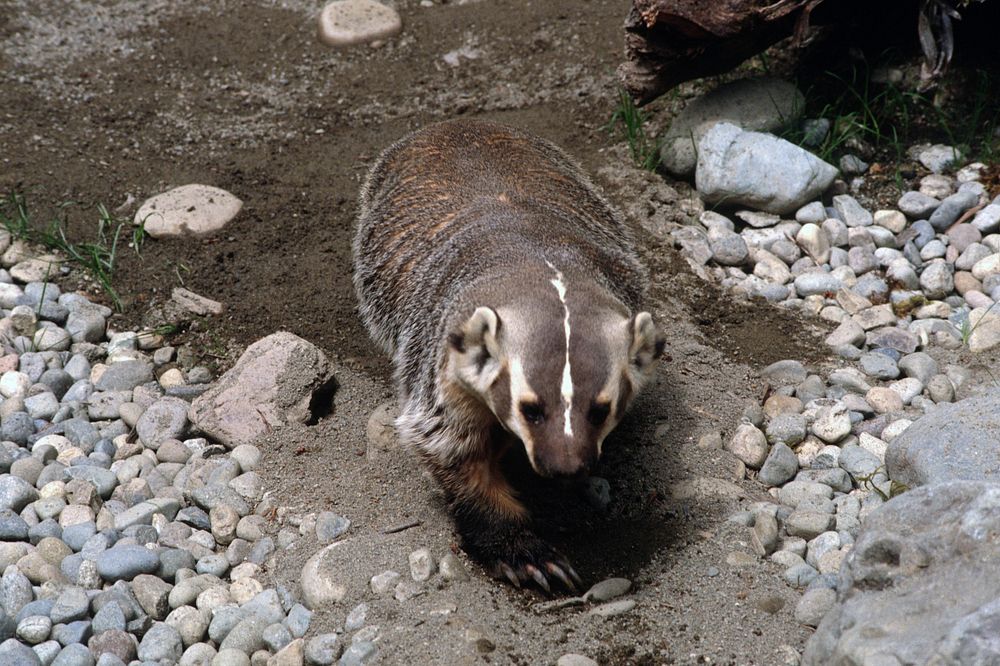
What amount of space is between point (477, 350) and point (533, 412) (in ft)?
1.25

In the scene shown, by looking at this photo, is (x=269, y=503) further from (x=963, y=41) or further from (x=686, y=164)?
(x=963, y=41)

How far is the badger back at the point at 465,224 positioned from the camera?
A: 439 centimetres

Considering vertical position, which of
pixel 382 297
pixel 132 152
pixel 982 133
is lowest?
pixel 132 152

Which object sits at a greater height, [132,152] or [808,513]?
[808,513]

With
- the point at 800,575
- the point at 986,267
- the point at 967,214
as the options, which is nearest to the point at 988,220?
the point at 967,214

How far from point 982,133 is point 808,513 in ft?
11.0

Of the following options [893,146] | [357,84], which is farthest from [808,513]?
[357,84]

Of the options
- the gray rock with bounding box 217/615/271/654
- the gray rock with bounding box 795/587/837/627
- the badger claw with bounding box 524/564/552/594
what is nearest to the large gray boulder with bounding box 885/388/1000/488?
the gray rock with bounding box 795/587/837/627

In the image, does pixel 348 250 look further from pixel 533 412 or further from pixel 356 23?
pixel 533 412

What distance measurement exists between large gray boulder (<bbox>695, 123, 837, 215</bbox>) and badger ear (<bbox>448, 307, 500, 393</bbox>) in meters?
2.77

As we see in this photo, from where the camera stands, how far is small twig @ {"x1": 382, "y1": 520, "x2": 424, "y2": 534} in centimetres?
416

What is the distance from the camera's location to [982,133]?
6285 mm

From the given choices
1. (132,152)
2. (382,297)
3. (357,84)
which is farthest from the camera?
(357,84)

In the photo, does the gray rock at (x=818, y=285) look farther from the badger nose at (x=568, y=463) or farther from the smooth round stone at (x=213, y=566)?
the smooth round stone at (x=213, y=566)
